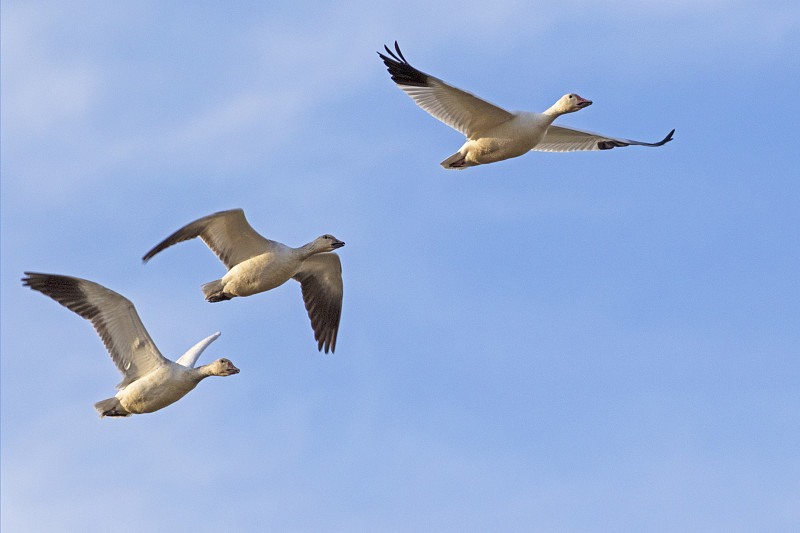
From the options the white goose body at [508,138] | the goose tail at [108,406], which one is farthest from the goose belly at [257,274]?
the white goose body at [508,138]

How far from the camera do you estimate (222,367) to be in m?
16.5

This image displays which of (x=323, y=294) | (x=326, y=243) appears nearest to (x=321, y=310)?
(x=323, y=294)

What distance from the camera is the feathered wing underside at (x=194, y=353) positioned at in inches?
712

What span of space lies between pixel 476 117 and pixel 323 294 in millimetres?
4254

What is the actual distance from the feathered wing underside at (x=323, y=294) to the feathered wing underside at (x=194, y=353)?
164 centimetres

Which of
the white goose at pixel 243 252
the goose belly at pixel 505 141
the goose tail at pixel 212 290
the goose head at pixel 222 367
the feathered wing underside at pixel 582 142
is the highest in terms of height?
the feathered wing underside at pixel 582 142

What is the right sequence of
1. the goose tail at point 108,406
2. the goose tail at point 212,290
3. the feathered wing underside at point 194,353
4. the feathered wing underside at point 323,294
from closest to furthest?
the goose tail at point 108,406 < the goose tail at point 212,290 < the feathered wing underside at point 194,353 < the feathered wing underside at point 323,294

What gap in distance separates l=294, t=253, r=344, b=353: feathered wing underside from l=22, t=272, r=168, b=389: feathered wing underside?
3.46 m

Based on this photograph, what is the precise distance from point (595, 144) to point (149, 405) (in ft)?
27.6

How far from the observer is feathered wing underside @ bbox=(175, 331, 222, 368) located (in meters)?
18.1

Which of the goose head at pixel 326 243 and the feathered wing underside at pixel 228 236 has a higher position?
the goose head at pixel 326 243

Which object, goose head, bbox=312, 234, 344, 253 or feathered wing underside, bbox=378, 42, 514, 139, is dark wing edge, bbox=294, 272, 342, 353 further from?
feathered wing underside, bbox=378, 42, 514, 139

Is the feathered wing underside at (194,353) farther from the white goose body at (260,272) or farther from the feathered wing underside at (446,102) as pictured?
the feathered wing underside at (446,102)

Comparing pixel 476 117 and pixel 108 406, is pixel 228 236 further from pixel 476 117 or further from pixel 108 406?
pixel 476 117
